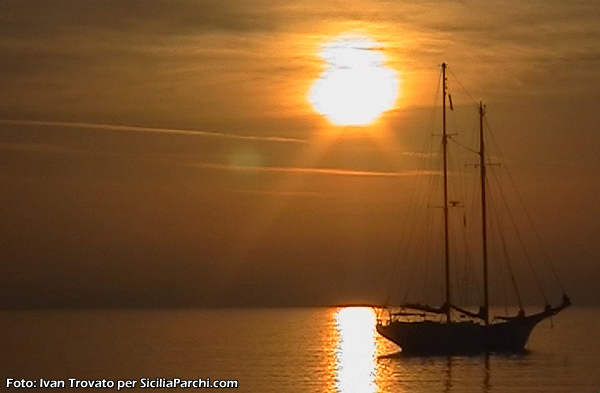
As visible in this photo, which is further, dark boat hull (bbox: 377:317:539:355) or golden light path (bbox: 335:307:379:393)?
dark boat hull (bbox: 377:317:539:355)

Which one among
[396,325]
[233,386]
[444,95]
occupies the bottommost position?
[233,386]

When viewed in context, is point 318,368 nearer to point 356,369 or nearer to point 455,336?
point 356,369

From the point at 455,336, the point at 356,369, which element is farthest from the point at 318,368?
the point at 455,336

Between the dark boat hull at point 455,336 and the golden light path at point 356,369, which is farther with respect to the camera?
the dark boat hull at point 455,336

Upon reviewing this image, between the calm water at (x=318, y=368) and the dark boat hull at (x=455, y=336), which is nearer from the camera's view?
the calm water at (x=318, y=368)

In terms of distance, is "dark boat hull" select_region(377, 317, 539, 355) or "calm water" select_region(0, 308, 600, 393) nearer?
"calm water" select_region(0, 308, 600, 393)

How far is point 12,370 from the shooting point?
91812 mm

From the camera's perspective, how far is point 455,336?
89.5 meters

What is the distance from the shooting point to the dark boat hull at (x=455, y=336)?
8950 centimetres

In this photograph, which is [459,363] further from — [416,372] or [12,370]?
[12,370]

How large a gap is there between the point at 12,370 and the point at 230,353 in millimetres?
30366

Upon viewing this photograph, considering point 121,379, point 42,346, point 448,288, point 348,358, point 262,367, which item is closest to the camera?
point 121,379

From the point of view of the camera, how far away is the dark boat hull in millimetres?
89500

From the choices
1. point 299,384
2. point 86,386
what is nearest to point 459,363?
point 299,384
